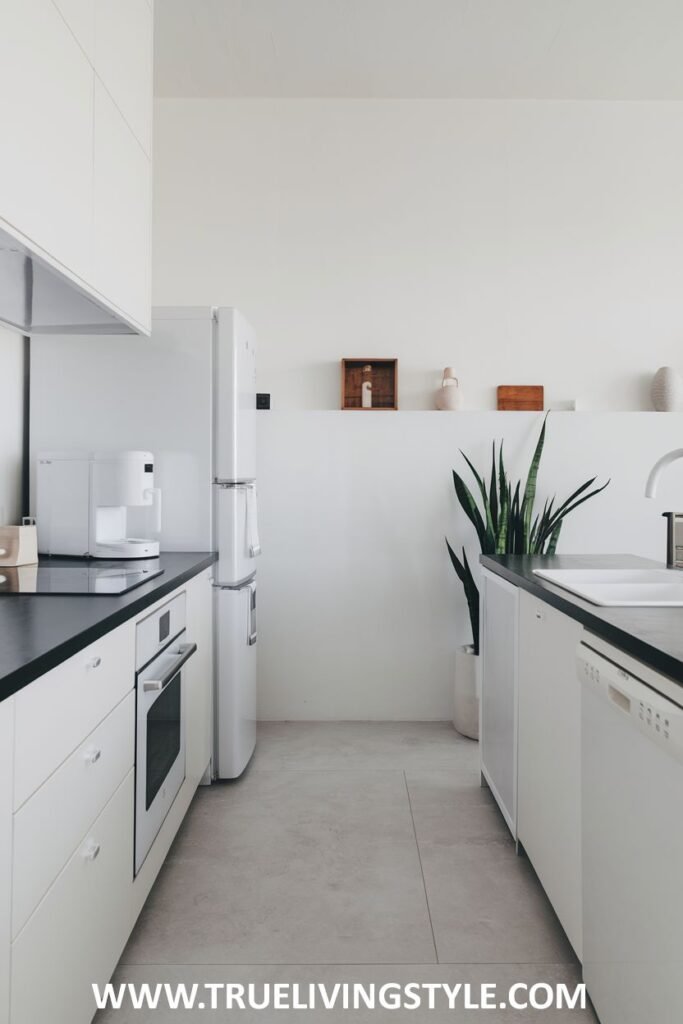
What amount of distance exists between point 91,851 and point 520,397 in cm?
283

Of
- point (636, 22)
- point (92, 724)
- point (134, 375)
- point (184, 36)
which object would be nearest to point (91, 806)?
point (92, 724)

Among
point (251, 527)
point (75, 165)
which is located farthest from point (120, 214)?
point (251, 527)

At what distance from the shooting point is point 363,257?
3500 mm

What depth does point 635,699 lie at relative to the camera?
1129 mm

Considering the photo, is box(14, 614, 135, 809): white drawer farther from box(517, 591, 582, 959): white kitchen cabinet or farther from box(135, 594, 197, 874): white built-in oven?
box(517, 591, 582, 959): white kitchen cabinet

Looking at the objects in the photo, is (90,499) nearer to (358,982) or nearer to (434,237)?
(358,982)

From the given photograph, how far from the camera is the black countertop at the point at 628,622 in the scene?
3.53ft

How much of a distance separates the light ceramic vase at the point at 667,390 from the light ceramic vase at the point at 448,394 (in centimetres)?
99

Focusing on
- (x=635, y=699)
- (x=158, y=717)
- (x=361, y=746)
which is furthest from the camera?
(x=361, y=746)

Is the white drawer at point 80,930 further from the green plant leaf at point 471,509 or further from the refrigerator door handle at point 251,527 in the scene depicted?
the green plant leaf at point 471,509

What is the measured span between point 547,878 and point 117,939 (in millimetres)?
1058

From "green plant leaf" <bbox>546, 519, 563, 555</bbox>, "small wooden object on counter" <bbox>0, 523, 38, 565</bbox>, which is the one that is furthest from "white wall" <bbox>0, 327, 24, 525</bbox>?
"green plant leaf" <bbox>546, 519, 563, 555</bbox>

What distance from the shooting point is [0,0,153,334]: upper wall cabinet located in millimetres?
1416

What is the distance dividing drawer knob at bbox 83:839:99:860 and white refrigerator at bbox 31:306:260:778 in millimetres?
1253
